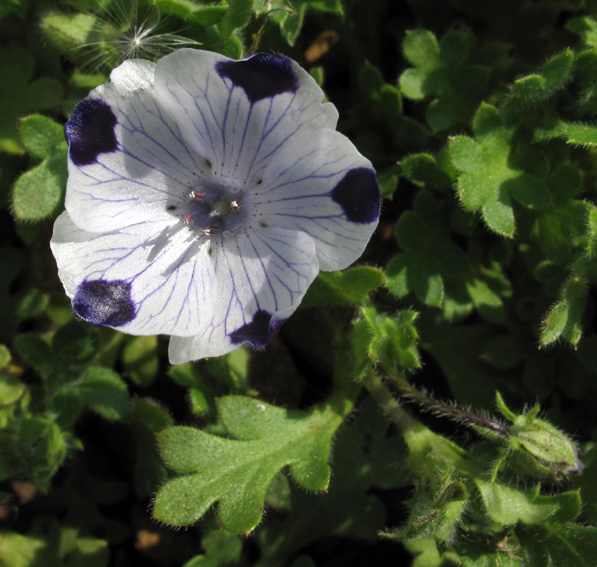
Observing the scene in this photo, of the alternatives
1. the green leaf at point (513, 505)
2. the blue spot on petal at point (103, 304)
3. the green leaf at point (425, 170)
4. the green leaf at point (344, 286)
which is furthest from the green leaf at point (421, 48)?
the green leaf at point (513, 505)

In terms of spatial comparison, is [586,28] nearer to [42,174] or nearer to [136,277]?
[136,277]

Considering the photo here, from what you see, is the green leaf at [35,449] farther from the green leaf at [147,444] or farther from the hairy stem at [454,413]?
the hairy stem at [454,413]

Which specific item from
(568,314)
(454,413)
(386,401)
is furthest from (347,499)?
(568,314)

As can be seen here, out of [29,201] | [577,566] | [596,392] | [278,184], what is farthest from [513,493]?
[29,201]

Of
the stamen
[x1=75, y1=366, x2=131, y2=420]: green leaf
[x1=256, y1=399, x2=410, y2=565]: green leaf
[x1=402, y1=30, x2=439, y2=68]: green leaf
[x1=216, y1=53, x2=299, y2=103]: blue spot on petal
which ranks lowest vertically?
[x1=256, y1=399, x2=410, y2=565]: green leaf

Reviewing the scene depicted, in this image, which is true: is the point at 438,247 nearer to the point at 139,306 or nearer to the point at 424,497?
the point at 424,497

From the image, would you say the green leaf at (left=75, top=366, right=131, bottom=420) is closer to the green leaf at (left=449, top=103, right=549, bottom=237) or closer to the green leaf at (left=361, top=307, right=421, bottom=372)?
the green leaf at (left=361, top=307, right=421, bottom=372)

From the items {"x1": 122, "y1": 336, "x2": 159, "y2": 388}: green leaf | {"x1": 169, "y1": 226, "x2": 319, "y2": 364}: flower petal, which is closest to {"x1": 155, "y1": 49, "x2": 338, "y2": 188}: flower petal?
{"x1": 169, "y1": 226, "x2": 319, "y2": 364}: flower petal
